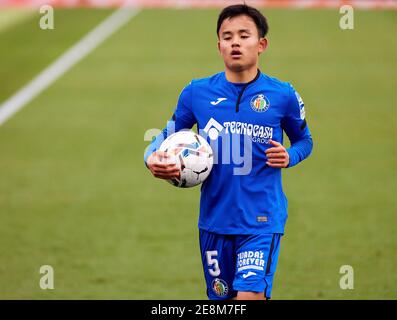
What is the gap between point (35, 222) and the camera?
14.3 metres

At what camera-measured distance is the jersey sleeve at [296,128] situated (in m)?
8.29

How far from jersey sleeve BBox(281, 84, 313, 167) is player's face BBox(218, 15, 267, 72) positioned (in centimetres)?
45

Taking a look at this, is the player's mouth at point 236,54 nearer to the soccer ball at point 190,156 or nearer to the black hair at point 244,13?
the black hair at point 244,13

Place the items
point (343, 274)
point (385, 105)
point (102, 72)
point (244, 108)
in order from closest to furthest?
1. point (244, 108)
2. point (343, 274)
3. point (385, 105)
4. point (102, 72)

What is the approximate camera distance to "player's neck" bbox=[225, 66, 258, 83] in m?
8.30

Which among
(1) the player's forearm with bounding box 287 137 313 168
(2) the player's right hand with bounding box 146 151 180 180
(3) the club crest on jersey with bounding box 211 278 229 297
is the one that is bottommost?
(3) the club crest on jersey with bounding box 211 278 229 297

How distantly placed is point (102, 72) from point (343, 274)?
1480 centimetres

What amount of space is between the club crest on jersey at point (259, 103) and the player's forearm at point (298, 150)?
40cm

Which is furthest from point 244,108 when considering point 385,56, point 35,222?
point 385,56

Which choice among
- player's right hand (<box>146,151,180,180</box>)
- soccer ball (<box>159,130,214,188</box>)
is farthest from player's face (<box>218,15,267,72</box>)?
player's right hand (<box>146,151,180,180</box>)

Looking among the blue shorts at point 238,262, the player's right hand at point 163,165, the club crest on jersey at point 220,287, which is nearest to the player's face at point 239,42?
the player's right hand at point 163,165

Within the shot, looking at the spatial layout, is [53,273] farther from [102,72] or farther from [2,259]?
[102,72]
